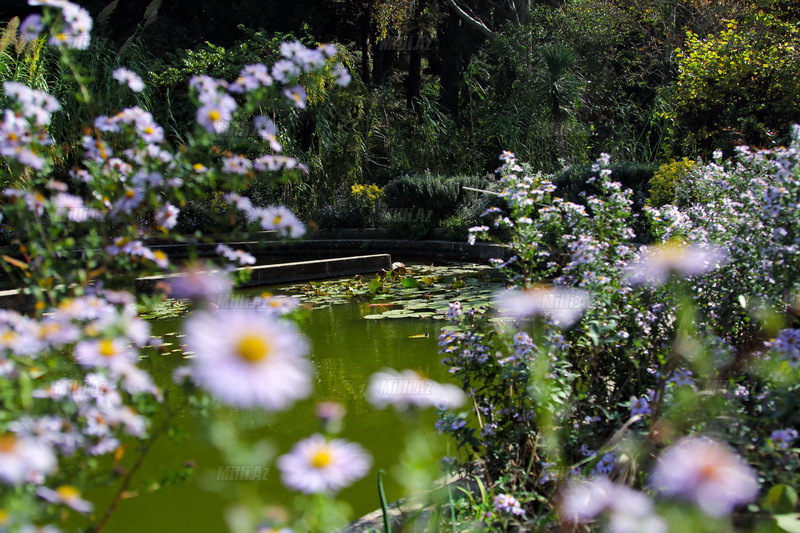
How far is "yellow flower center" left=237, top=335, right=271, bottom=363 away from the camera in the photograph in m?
0.74

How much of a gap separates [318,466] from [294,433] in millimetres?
2238

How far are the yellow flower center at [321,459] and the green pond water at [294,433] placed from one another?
0.14 meters

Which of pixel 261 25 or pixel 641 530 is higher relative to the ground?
pixel 261 25

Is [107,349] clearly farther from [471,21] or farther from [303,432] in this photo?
[471,21]

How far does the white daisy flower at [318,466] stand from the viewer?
2.64ft

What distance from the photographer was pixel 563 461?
2121mm

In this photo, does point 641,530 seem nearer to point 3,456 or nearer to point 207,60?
point 3,456

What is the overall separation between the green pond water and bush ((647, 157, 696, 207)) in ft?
12.4

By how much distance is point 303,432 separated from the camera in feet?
9.82

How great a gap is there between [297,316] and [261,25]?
15.6 m

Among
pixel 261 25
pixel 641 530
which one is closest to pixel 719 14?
pixel 261 25

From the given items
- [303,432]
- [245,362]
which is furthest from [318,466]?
[303,432]

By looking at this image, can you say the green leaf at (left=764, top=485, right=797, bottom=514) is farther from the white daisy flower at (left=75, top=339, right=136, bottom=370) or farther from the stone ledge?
the stone ledge

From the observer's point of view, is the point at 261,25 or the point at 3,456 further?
the point at 261,25
